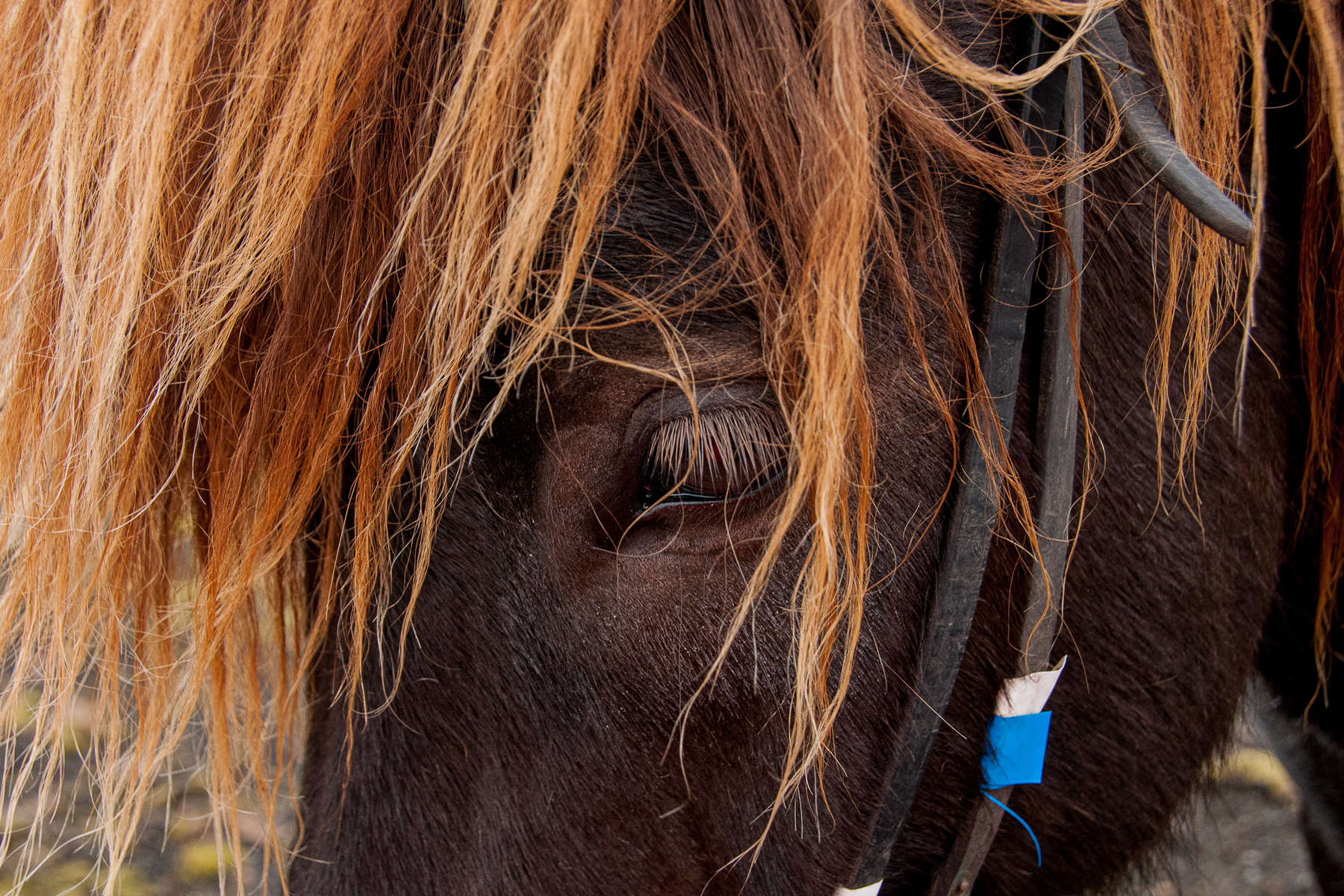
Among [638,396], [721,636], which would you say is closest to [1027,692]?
[721,636]

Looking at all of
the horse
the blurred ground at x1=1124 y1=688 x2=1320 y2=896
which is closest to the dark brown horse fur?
the horse

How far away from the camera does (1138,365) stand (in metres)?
0.83

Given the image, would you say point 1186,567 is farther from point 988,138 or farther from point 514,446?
point 514,446

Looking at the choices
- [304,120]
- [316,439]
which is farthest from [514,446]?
[304,120]

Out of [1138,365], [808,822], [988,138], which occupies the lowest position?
[808,822]

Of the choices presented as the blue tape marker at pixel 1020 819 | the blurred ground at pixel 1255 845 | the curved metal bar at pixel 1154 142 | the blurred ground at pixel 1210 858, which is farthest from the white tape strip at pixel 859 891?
the blurred ground at pixel 1210 858

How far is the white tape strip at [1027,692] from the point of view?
0.83 metres

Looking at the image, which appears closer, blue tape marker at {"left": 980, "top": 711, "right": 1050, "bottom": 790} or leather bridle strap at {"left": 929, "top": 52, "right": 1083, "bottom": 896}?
leather bridle strap at {"left": 929, "top": 52, "right": 1083, "bottom": 896}

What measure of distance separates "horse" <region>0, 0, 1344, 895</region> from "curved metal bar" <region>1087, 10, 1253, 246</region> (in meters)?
0.01

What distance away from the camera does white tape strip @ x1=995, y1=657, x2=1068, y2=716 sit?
83cm

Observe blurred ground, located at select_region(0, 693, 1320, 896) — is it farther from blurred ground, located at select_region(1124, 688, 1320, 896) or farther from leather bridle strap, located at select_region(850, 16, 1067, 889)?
leather bridle strap, located at select_region(850, 16, 1067, 889)

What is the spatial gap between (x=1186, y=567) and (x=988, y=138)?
1.51 ft

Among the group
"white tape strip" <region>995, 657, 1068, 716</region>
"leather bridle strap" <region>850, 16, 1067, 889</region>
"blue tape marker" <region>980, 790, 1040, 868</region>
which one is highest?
"leather bridle strap" <region>850, 16, 1067, 889</region>

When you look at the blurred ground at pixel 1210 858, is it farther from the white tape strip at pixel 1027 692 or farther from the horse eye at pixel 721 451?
the horse eye at pixel 721 451
